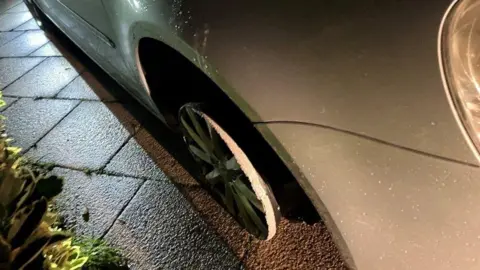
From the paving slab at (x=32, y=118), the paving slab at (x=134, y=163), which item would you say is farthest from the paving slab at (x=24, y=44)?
the paving slab at (x=134, y=163)

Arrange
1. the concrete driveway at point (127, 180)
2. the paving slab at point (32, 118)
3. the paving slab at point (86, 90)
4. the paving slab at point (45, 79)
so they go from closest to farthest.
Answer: the concrete driveway at point (127, 180) → the paving slab at point (32, 118) → the paving slab at point (86, 90) → the paving slab at point (45, 79)

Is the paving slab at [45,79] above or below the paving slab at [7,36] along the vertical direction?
below

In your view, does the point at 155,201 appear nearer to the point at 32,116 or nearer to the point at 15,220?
the point at 15,220

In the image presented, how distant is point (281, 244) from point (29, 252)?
925mm

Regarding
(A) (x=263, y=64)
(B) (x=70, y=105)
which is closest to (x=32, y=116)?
(B) (x=70, y=105)

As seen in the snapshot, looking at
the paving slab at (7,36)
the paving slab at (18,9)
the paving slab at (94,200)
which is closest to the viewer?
the paving slab at (94,200)

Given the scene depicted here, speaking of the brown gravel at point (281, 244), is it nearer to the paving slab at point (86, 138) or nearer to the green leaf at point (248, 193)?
the green leaf at point (248, 193)

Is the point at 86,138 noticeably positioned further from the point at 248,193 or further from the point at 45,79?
the point at 248,193

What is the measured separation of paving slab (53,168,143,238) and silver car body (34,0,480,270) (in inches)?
47.9

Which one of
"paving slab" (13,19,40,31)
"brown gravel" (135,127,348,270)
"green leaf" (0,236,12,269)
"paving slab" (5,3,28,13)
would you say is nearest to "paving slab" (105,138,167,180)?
"brown gravel" (135,127,348,270)

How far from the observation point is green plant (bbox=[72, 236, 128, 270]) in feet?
6.44

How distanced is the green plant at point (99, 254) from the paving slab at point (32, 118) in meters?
1.13

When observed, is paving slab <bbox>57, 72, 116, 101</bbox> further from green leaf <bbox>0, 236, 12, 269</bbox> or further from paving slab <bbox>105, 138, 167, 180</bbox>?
green leaf <bbox>0, 236, 12, 269</bbox>

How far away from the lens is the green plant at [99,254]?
1962mm
